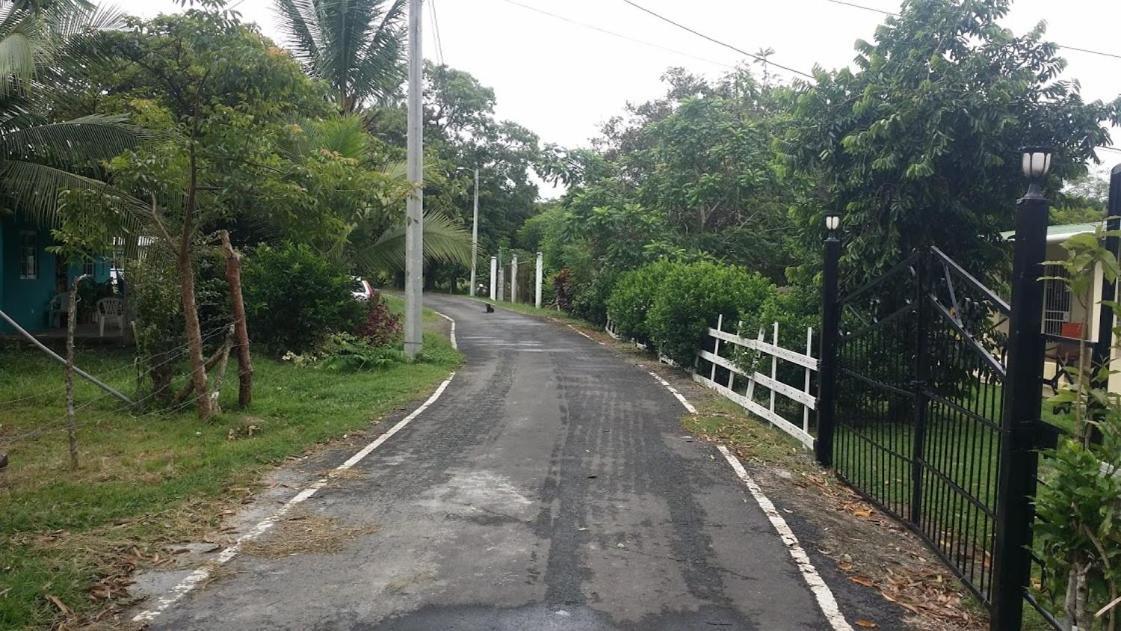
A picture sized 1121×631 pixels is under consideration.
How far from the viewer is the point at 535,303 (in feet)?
147

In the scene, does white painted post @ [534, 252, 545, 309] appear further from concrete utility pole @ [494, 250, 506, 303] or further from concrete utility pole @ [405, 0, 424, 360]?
concrete utility pole @ [405, 0, 424, 360]

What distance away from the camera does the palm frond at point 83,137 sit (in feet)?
43.9

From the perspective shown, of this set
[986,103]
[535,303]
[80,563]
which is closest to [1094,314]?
[986,103]

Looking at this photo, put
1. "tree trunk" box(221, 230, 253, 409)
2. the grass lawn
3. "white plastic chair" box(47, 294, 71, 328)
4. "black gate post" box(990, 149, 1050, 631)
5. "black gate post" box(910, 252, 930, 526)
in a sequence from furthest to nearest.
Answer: "white plastic chair" box(47, 294, 71, 328) < "tree trunk" box(221, 230, 253, 409) < "black gate post" box(910, 252, 930, 526) < the grass lawn < "black gate post" box(990, 149, 1050, 631)

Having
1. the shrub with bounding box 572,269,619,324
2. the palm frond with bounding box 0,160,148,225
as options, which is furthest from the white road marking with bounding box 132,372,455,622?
the shrub with bounding box 572,269,619,324

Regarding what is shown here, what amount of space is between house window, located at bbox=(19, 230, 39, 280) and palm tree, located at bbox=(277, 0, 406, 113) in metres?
7.17

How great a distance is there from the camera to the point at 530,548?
19.5 ft

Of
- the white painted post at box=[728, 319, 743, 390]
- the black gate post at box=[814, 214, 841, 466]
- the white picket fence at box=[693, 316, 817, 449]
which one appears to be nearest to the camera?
the black gate post at box=[814, 214, 841, 466]

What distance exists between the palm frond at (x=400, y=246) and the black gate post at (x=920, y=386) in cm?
1563

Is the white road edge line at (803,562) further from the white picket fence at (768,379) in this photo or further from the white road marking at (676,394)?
the white road marking at (676,394)

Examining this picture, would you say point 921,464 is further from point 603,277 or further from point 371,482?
point 603,277

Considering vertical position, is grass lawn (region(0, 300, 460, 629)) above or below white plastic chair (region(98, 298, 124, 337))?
below

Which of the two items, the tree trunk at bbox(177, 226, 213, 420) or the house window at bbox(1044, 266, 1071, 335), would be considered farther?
the house window at bbox(1044, 266, 1071, 335)

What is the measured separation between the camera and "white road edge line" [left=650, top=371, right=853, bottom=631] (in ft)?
16.3
